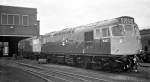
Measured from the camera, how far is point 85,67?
16047 mm

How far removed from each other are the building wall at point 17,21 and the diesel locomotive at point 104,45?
19851 mm

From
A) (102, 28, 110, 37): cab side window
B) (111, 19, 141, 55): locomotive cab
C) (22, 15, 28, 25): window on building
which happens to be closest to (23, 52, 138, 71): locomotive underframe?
(111, 19, 141, 55): locomotive cab

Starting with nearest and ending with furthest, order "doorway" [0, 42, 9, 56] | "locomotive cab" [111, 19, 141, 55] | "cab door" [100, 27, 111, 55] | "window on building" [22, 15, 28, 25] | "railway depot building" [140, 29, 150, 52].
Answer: "locomotive cab" [111, 19, 141, 55]
"cab door" [100, 27, 111, 55]
"railway depot building" [140, 29, 150, 52]
"window on building" [22, 15, 28, 25]
"doorway" [0, 42, 9, 56]

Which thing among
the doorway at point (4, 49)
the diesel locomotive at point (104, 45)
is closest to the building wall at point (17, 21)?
the doorway at point (4, 49)

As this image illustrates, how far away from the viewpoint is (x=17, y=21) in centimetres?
3750

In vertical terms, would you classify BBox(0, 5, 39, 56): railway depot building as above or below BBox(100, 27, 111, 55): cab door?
above

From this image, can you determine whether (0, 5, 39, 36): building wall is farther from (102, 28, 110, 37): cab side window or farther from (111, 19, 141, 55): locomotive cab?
(111, 19, 141, 55): locomotive cab

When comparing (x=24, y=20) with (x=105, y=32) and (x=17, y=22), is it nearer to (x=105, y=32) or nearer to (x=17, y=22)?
(x=17, y=22)

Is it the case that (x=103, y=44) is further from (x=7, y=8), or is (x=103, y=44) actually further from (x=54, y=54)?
(x=7, y=8)

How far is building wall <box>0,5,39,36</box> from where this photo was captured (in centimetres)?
3641

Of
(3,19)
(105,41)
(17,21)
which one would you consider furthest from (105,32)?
(3,19)

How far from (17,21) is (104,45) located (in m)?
27.7

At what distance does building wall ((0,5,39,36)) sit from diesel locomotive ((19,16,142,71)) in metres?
19.9

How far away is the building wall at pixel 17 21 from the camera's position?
36406 millimetres
